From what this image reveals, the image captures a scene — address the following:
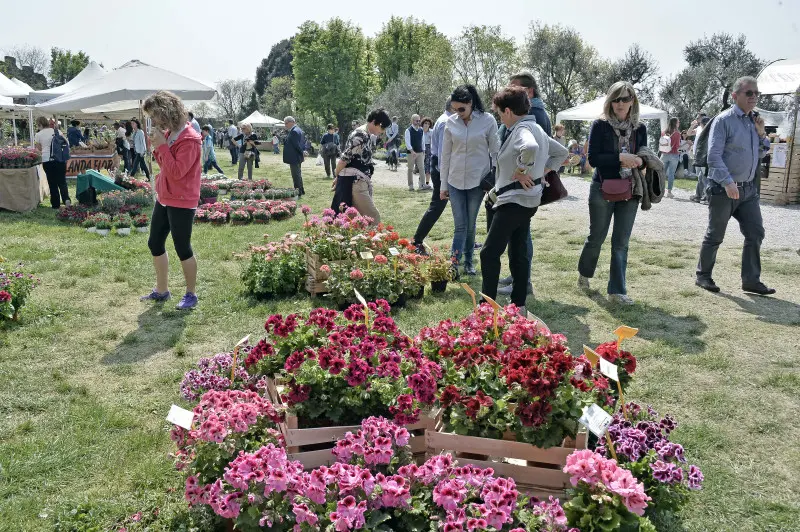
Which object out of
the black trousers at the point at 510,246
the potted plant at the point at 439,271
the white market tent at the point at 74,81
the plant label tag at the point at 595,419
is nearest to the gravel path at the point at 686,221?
the potted plant at the point at 439,271

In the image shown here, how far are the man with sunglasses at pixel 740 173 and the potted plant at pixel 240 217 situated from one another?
755cm

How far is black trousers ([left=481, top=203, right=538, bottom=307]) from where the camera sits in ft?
15.7

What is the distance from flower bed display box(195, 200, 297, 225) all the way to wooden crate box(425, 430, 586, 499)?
9.05m

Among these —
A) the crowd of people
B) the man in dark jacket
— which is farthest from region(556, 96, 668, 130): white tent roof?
the crowd of people

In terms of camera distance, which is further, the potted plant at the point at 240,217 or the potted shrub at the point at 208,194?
the potted shrub at the point at 208,194

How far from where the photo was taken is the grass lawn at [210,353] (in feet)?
9.74

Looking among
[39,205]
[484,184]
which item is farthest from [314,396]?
[39,205]

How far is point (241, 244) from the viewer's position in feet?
30.0

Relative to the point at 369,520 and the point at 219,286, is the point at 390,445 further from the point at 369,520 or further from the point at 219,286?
the point at 219,286

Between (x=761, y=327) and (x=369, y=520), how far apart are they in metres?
4.40

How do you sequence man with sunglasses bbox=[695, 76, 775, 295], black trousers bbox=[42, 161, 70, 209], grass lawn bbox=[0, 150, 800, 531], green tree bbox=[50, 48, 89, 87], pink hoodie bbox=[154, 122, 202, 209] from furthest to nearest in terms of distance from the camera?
green tree bbox=[50, 48, 89, 87]
black trousers bbox=[42, 161, 70, 209]
man with sunglasses bbox=[695, 76, 775, 295]
pink hoodie bbox=[154, 122, 202, 209]
grass lawn bbox=[0, 150, 800, 531]

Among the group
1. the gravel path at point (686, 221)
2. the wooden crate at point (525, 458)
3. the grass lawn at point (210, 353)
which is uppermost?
the gravel path at point (686, 221)

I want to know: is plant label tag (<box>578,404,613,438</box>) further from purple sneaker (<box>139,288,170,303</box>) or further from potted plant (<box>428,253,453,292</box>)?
purple sneaker (<box>139,288,170,303</box>)

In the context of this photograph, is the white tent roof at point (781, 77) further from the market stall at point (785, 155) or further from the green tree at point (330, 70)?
the green tree at point (330, 70)
